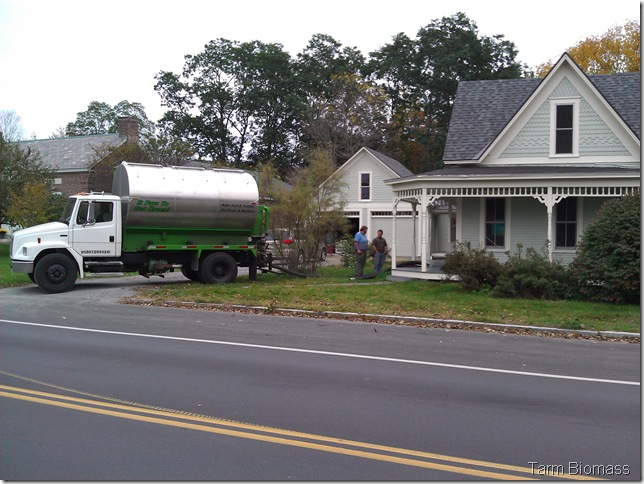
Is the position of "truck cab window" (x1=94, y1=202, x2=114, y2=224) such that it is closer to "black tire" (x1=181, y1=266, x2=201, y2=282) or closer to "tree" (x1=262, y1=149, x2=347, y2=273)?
"black tire" (x1=181, y1=266, x2=201, y2=282)

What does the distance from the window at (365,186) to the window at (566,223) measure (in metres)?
17.4

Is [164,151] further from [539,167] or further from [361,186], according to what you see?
[539,167]

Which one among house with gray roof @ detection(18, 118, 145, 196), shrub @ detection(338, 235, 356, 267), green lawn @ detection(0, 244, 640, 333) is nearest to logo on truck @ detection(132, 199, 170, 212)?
green lawn @ detection(0, 244, 640, 333)

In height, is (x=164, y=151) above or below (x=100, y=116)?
below

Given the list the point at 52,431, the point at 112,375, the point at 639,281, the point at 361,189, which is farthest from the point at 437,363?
the point at 361,189

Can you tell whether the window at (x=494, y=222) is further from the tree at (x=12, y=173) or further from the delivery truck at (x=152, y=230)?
the tree at (x=12, y=173)

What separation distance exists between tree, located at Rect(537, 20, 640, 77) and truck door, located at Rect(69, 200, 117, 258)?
3700 centimetres

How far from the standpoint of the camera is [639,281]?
1466 cm

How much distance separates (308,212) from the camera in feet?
72.1

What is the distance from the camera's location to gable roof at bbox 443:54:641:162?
21859mm

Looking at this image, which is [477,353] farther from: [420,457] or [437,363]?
[420,457]

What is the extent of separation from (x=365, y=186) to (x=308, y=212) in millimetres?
15957

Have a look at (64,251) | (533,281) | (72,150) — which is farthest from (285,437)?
(72,150)

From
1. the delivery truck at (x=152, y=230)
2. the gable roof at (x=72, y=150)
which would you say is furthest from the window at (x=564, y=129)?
the gable roof at (x=72, y=150)
